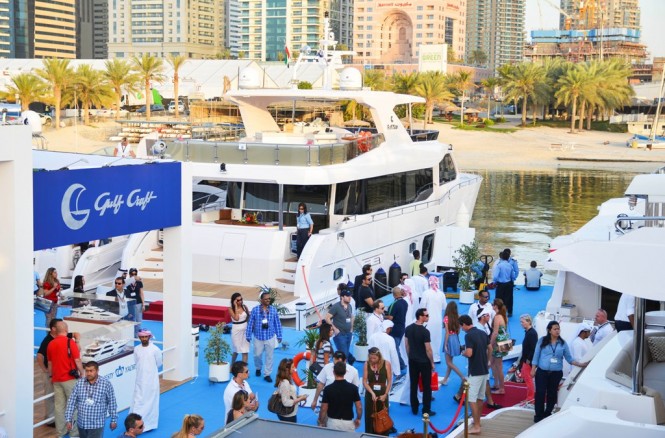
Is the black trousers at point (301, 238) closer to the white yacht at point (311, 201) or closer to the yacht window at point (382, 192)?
the white yacht at point (311, 201)

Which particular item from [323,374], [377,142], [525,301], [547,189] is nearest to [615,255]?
[323,374]

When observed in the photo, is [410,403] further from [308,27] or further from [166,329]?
[308,27]

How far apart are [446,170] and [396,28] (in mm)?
173655

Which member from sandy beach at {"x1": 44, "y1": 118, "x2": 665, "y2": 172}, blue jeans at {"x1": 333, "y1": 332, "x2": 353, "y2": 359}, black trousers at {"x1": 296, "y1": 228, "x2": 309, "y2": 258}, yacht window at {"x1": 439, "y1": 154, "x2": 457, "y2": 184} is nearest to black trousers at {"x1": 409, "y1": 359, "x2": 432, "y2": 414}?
blue jeans at {"x1": 333, "y1": 332, "x2": 353, "y2": 359}

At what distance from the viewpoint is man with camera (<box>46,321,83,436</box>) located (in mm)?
9945

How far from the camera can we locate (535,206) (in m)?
45.1

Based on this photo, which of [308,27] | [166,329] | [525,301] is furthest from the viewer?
[308,27]

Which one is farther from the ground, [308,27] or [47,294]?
[308,27]

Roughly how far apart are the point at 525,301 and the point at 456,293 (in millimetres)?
1395

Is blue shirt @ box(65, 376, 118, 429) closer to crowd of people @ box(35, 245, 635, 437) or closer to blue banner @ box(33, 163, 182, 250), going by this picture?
crowd of people @ box(35, 245, 635, 437)

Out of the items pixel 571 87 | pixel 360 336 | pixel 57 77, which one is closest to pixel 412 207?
pixel 360 336

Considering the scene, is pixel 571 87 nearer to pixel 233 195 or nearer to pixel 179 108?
pixel 179 108

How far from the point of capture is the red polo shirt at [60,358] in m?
9.93

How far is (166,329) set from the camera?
12.8m
